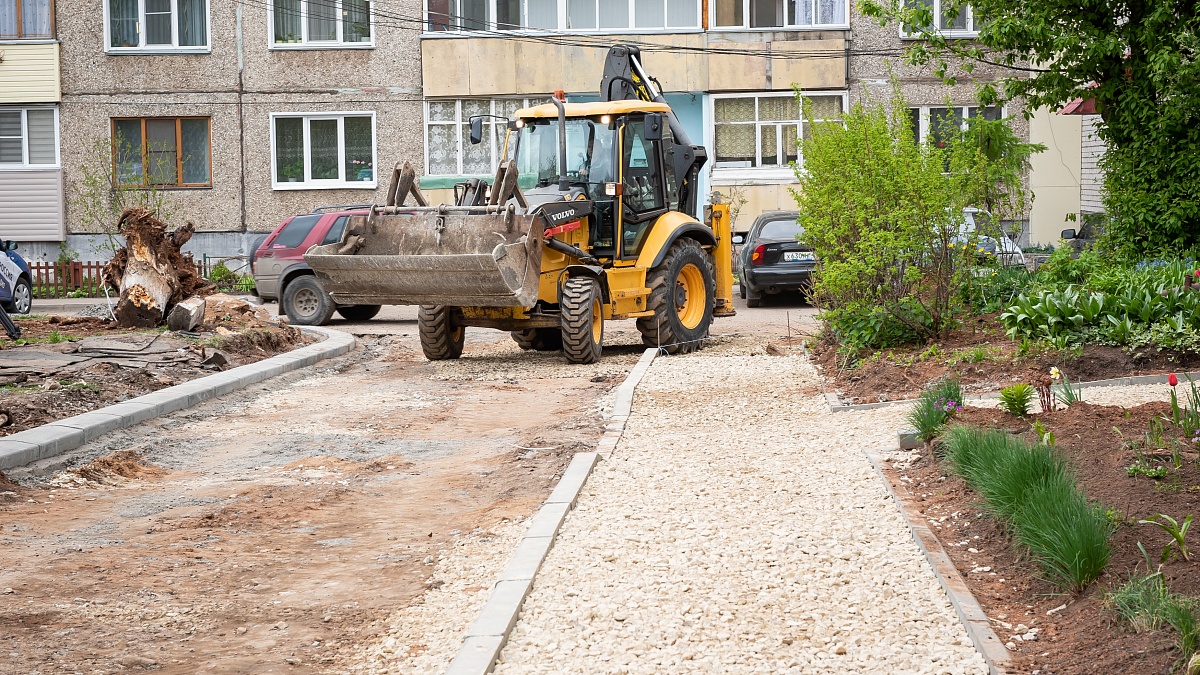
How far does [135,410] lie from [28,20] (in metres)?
25.6

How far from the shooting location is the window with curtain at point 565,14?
3247cm

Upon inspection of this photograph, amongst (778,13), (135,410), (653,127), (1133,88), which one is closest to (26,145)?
(778,13)

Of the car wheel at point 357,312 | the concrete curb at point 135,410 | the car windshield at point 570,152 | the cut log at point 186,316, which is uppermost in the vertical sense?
the car windshield at point 570,152

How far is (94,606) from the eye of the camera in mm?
5621

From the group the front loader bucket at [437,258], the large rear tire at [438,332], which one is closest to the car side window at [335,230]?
the large rear tire at [438,332]

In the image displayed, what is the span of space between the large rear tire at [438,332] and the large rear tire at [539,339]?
3.51ft

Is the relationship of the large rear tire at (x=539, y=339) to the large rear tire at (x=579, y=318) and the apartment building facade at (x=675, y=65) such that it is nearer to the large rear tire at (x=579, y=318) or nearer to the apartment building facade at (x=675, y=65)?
the large rear tire at (x=579, y=318)

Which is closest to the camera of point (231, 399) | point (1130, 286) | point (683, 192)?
point (1130, 286)

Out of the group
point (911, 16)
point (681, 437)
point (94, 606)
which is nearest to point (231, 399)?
point (681, 437)

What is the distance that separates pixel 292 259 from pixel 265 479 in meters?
12.7

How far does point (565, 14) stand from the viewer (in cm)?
3266

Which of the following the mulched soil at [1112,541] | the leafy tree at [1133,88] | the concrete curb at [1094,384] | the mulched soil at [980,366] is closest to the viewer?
the mulched soil at [1112,541]

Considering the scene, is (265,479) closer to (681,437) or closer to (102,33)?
(681,437)

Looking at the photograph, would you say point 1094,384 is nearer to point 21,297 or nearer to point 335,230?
point 335,230
